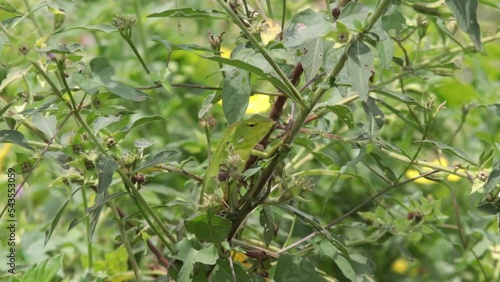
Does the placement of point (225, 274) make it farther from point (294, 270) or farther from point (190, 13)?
point (190, 13)

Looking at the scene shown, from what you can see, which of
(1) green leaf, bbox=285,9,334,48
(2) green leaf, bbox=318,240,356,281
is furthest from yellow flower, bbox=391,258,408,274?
(1) green leaf, bbox=285,9,334,48

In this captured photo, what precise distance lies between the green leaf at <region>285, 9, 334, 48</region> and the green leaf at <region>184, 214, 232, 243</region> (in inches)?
8.1

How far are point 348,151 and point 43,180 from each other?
70cm

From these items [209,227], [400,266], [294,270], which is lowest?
[400,266]

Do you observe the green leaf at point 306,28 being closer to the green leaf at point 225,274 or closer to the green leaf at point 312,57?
the green leaf at point 312,57

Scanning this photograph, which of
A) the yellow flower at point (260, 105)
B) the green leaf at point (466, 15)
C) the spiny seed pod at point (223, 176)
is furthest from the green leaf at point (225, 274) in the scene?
the yellow flower at point (260, 105)

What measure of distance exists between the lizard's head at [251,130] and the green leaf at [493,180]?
0.25 meters

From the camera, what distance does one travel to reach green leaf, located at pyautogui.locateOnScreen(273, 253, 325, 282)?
37.4 inches

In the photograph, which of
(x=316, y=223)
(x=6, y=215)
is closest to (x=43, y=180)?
(x=6, y=215)

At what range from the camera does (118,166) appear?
35.2 inches

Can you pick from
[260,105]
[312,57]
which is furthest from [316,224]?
[260,105]

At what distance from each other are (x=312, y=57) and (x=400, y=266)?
3.80 feet

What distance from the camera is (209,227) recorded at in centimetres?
88

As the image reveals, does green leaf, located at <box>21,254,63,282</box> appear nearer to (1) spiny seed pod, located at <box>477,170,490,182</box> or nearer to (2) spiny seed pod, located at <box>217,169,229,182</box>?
(2) spiny seed pod, located at <box>217,169,229,182</box>
